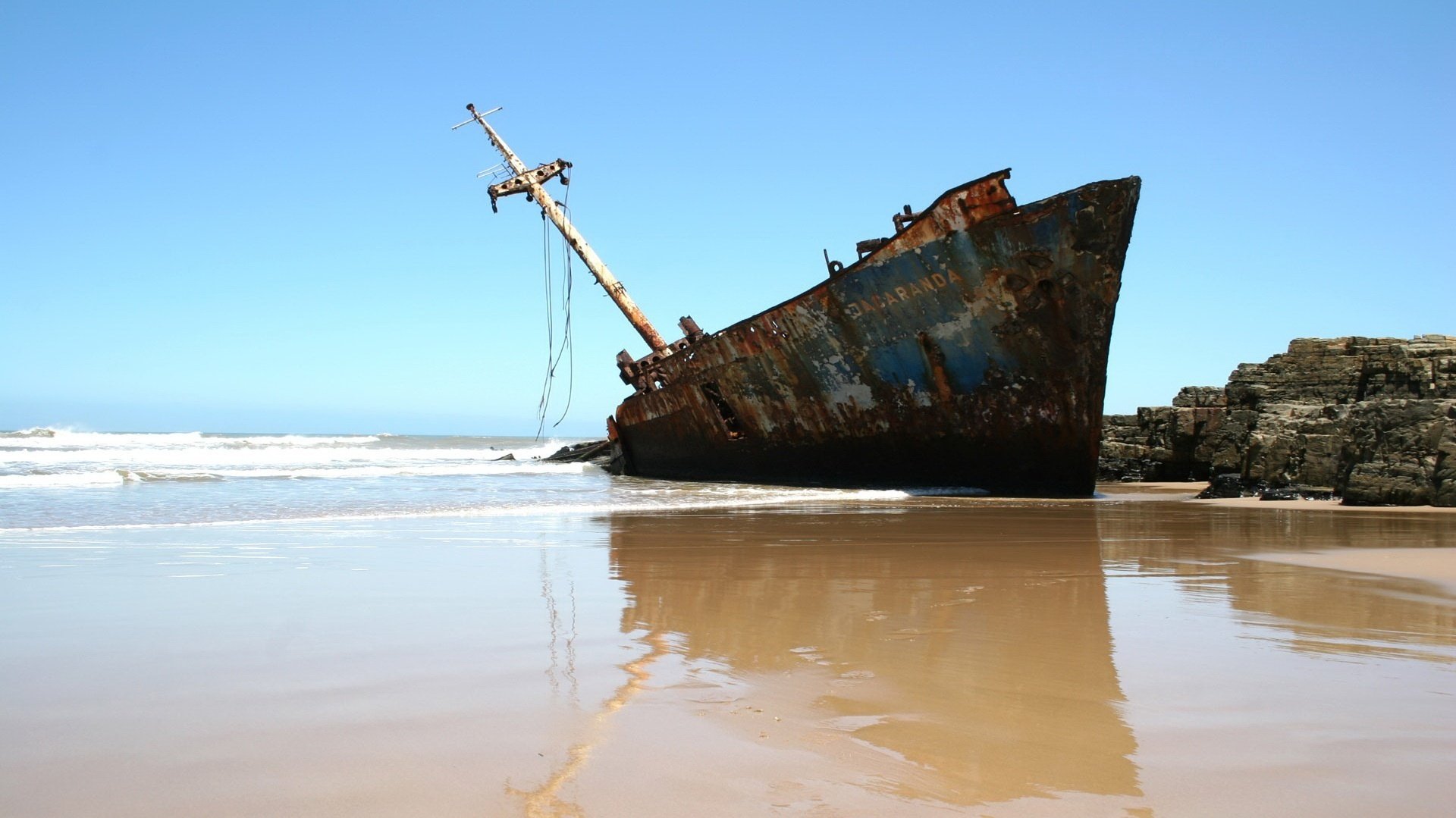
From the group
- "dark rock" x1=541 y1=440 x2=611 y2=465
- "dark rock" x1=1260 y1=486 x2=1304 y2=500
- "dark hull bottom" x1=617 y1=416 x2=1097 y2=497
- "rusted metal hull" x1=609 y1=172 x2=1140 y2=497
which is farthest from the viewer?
"dark rock" x1=541 y1=440 x2=611 y2=465

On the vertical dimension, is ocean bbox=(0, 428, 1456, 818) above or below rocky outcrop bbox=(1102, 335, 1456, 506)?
below

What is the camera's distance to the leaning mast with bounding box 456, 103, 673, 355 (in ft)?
49.2

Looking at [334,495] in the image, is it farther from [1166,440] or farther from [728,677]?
[1166,440]

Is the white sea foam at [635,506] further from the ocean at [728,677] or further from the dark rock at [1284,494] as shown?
the dark rock at [1284,494]

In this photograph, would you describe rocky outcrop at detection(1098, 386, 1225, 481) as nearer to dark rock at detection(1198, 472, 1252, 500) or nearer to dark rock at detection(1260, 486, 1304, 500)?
dark rock at detection(1198, 472, 1252, 500)

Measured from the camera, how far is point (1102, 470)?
15.0 m

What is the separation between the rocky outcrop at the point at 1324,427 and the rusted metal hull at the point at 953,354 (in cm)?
199

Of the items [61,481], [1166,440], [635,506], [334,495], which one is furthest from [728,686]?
[1166,440]

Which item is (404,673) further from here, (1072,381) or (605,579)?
(1072,381)

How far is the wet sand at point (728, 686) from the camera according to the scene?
192cm

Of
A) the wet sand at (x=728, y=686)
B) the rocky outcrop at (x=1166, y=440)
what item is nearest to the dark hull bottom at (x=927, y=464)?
the rocky outcrop at (x=1166, y=440)

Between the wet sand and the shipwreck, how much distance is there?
4.72 m

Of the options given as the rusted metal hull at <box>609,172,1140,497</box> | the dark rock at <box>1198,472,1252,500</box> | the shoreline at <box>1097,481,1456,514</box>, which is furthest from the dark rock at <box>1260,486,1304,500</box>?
the rusted metal hull at <box>609,172,1140,497</box>

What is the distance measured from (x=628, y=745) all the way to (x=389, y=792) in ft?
1.66
